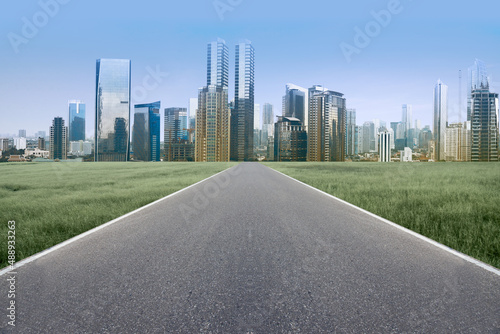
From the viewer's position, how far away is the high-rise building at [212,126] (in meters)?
159

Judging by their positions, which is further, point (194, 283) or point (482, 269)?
point (482, 269)

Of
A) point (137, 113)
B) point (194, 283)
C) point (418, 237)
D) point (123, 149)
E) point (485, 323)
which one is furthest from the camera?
point (137, 113)

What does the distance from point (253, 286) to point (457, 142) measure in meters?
213

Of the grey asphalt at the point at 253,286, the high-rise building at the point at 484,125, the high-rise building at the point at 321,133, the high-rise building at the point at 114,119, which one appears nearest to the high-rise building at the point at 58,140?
the high-rise building at the point at 114,119

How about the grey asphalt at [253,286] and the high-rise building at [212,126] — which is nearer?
the grey asphalt at [253,286]

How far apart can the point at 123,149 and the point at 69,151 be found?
33202 millimetres

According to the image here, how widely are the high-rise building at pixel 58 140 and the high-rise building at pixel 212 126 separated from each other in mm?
79923

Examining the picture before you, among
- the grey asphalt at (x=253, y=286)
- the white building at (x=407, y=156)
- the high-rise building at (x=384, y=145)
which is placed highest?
the high-rise building at (x=384, y=145)

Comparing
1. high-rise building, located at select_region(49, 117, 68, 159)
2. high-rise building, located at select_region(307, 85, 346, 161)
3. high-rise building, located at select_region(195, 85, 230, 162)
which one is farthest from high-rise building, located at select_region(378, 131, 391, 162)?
high-rise building, located at select_region(49, 117, 68, 159)

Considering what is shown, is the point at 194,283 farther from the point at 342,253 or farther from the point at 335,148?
the point at 335,148

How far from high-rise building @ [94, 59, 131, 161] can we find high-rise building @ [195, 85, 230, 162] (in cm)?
4357

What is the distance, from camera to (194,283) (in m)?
3.41

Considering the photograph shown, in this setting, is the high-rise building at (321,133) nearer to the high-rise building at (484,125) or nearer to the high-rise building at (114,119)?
the high-rise building at (484,125)

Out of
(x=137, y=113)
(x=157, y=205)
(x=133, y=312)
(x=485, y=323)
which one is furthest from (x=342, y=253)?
(x=137, y=113)
